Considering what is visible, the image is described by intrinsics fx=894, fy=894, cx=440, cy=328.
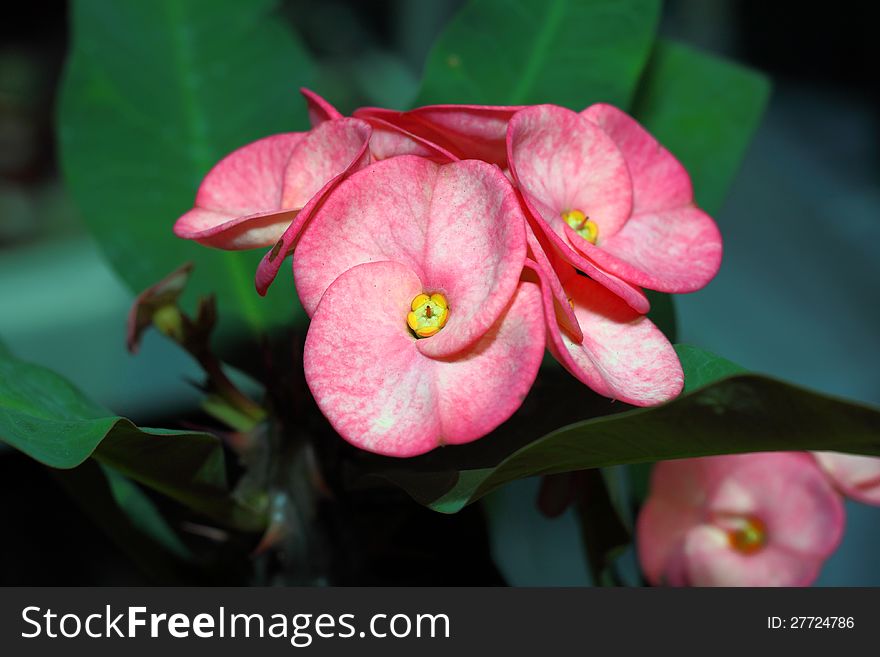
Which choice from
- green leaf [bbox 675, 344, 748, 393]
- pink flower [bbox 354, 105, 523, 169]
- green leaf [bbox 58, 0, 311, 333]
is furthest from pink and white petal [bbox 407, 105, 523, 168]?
green leaf [bbox 58, 0, 311, 333]

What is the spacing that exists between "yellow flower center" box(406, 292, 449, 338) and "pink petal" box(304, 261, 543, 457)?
1 centimetres

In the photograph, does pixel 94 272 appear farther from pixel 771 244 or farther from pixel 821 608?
pixel 821 608

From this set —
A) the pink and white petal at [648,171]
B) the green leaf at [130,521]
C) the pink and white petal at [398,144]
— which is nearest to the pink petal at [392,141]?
the pink and white petal at [398,144]

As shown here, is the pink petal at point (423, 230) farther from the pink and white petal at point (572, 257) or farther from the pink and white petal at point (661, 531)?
the pink and white petal at point (661, 531)

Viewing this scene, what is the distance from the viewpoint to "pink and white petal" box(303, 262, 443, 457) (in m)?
0.31

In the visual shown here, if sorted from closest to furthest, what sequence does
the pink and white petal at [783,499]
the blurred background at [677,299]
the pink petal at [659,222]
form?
1. the pink petal at [659,222]
2. the pink and white petal at [783,499]
3. the blurred background at [677,299]

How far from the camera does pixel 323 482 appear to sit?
0.47 m

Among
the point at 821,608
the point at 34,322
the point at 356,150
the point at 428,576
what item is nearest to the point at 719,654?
the point at 821,608

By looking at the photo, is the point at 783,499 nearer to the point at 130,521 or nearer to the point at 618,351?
the point at 618,351

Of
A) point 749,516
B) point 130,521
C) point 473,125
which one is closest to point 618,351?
point 473,125

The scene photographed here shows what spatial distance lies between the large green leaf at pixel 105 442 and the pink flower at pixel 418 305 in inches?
3.7

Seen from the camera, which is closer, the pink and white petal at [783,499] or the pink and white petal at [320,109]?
the pink and white petal at [320,109]

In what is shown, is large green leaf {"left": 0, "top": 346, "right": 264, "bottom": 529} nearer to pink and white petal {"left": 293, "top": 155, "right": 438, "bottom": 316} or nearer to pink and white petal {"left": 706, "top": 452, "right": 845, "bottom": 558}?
pink and white petal {"left": 293, "top": 155, "right": 438, "bottom": 316}

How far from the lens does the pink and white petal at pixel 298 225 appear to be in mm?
333
